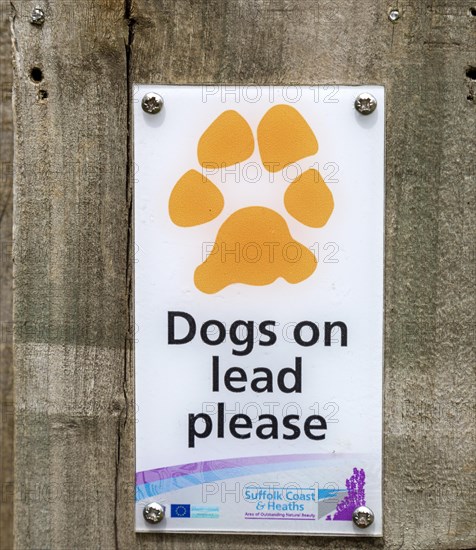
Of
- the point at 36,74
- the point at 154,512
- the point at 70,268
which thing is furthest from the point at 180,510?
the point at 36,74

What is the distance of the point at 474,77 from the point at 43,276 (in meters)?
0.87

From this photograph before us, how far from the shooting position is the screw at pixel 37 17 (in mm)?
1155

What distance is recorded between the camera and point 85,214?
1.17 meters

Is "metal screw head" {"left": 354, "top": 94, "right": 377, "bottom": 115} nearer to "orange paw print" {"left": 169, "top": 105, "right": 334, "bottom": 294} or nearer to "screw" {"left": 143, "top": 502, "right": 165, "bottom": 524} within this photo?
"orange paw print" {"left": 169, "top": 105, "right": 334, "bottom": 294}

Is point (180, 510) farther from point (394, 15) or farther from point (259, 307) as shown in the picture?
point (394, 15)

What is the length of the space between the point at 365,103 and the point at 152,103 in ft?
1.26

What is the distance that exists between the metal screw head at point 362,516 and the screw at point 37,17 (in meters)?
1.07

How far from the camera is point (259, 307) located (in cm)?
114

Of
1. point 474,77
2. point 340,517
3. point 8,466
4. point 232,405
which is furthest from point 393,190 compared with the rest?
point 8,466

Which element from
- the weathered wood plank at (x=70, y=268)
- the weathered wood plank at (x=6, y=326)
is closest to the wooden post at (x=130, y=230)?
the weathered wood plank at (x=70, y=268)

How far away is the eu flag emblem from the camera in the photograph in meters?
1.17

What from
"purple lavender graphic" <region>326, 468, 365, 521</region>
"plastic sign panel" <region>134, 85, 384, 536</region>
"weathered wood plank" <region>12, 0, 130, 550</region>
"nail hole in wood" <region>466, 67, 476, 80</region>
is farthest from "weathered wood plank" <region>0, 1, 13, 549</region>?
"nail hole in wood" <region>466, 67, 476, 80</region>

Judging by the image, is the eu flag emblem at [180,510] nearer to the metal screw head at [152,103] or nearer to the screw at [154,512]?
the screw at [154,512]

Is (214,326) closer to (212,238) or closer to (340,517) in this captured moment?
(212,238)
